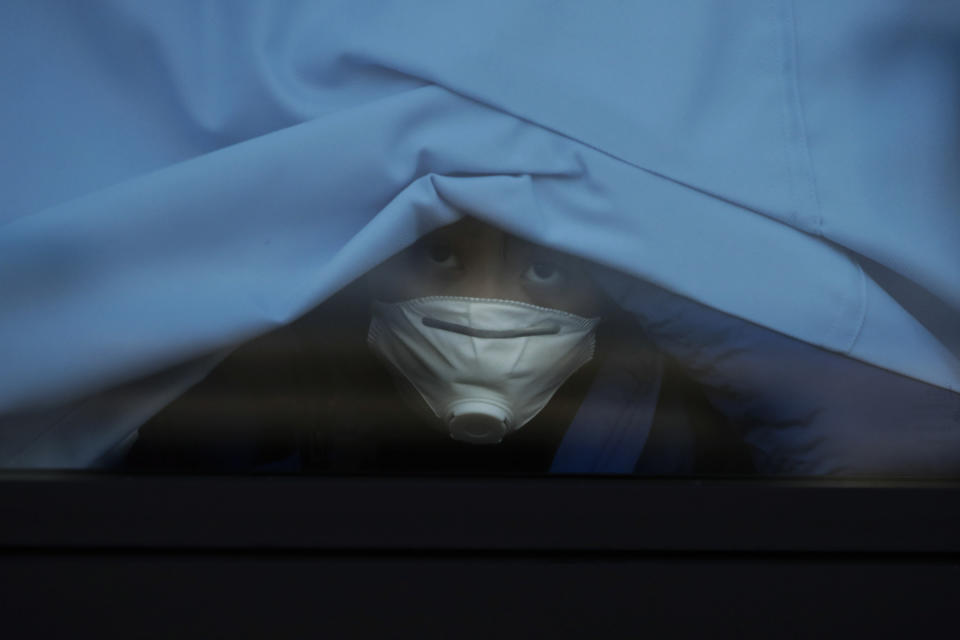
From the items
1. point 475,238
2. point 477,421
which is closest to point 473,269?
point 475,238

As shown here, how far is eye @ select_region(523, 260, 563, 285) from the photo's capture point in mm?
759

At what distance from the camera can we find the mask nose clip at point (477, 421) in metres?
0.74

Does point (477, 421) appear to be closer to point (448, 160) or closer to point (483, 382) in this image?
point (483, 382)

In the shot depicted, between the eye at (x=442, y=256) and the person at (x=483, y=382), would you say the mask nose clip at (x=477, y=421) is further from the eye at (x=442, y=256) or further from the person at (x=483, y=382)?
the eye at (x=442, y=256)

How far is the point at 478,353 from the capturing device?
0.73m

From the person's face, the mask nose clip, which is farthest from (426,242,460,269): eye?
the mask nose clip

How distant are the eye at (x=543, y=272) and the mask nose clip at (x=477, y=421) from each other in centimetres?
12

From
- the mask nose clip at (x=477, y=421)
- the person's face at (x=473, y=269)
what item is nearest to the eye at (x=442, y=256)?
the person's face at (x=473, y=269)

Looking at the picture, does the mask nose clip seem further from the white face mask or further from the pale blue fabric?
the pale blue fabric

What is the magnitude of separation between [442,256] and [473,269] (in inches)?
1.2

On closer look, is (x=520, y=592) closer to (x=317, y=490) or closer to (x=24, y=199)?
(x=317, y=490)

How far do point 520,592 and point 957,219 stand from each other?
0.50 metres

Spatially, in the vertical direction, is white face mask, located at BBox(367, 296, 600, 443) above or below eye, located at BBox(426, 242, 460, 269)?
below

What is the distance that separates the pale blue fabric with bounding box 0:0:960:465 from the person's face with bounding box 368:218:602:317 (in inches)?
2.8
